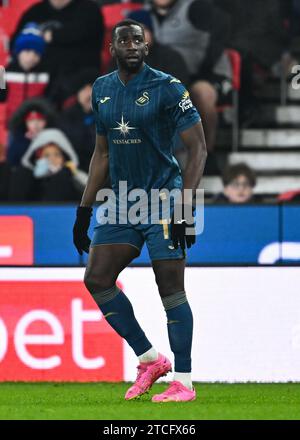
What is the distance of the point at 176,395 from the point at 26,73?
23.6ft

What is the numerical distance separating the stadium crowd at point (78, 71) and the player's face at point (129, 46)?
5.88m

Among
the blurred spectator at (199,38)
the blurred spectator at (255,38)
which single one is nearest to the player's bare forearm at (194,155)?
the blurred spectator at (199,38)

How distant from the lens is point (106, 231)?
23.6ft

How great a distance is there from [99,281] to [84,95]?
21.1 ft

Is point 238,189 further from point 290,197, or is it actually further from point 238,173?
point 290,197

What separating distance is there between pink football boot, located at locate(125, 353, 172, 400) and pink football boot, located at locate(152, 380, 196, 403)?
11cm

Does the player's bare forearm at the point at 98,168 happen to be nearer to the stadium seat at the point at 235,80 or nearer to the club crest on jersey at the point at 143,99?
the club crest on jersey at the point at 143,99

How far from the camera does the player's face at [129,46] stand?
706 cm

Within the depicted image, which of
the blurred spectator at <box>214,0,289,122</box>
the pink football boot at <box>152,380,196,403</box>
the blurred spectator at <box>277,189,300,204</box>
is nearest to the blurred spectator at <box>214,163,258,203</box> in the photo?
the blurred spectator at <box>277,189,300,204</box>

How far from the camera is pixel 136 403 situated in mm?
7035

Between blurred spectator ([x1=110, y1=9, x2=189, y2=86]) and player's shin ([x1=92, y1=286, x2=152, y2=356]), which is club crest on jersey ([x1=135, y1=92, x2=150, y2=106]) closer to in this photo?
player's shin ([x1=92, y1=286, x2=152, y2=356])

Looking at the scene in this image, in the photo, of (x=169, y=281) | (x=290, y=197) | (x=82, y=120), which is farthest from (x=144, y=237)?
(x=82, y=120)

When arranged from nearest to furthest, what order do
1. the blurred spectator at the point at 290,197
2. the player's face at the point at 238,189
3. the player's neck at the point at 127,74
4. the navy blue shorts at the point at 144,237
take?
the navy blue shorts at the point at 144,237 < the player's neck at the point at 127,74 < the blurred spectator at the point at 290,197 < the player's face at the point at 238,189

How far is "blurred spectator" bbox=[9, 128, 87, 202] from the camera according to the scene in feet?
42.6
